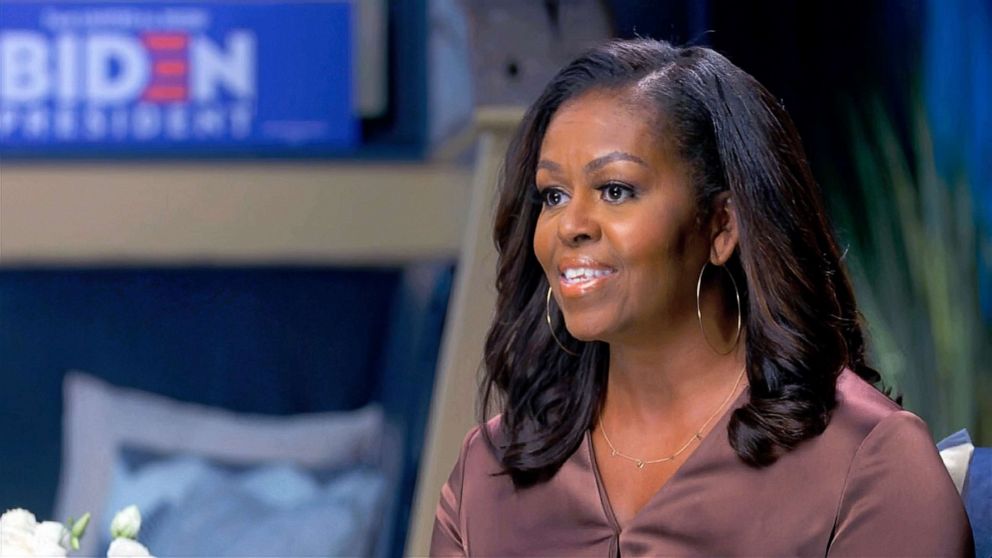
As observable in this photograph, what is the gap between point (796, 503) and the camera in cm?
140

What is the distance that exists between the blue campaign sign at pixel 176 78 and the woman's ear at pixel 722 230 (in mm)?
2340

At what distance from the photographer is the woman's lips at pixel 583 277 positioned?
4.68 feet

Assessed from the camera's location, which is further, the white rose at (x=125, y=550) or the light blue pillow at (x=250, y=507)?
the light blue pillow at (x=250, y=507)

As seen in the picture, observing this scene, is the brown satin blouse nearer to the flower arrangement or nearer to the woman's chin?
the woman's chin

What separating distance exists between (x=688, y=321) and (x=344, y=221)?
224 cm

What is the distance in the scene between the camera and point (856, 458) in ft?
4.58

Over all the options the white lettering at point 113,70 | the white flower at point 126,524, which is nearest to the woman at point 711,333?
the white flower at point 126,524

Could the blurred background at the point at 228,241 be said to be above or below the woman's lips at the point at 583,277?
below

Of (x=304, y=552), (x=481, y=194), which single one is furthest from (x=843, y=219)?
(x=304, y=552)

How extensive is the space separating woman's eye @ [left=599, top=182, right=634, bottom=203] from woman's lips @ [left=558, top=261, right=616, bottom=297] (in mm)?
68

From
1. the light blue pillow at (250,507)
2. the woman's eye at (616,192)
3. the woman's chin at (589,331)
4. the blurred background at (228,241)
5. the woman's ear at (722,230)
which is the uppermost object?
the woman's eye at (616,192)

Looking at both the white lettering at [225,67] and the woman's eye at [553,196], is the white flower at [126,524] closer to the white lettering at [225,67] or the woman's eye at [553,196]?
the woman's eye at [553,196]

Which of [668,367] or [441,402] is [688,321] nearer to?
[668,367]

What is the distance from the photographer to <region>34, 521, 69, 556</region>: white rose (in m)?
1.35
